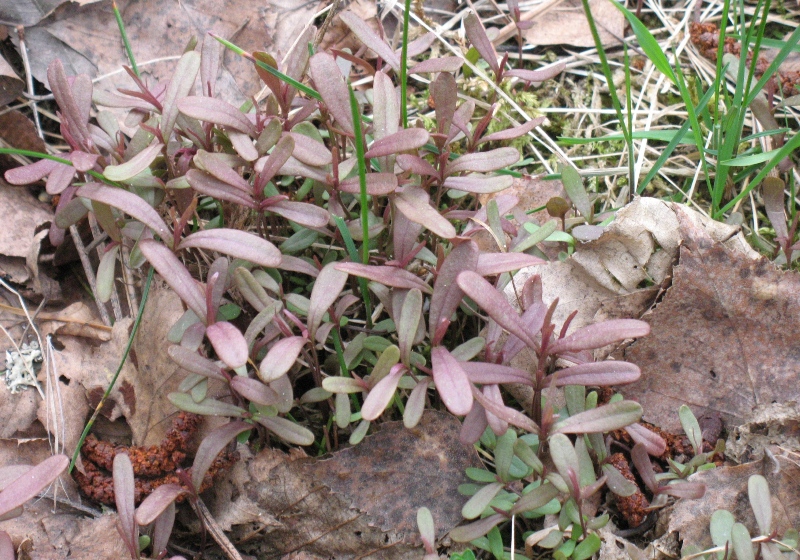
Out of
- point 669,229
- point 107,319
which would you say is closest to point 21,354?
point 107,319

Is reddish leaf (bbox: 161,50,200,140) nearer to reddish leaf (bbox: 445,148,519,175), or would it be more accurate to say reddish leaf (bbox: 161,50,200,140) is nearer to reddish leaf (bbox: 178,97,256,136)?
reddish leaf (bbox: 178,97,256,136)

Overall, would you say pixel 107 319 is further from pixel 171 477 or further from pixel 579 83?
pixel 579 83

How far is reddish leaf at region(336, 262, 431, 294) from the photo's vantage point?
5.41 feet

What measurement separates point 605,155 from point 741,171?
0.48m

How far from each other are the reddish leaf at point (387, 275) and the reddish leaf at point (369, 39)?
2.36 ft

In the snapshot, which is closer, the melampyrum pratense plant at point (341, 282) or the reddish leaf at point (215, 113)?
the melampyrum pratense plant at point (341, 282)

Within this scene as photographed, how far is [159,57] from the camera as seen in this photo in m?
2.82

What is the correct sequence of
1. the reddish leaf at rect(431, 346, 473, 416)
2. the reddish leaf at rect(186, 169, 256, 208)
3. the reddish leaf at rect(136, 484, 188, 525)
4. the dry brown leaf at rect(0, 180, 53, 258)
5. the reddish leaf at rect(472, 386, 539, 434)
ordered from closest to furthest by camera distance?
the reddish leaf at rect(431, 346, 473, 416) < the reddish leaf at rect(472, 386, 539, 434) < the reddish leaf at rect(136, 484, 188, 525) < the reddish leaf at rect(186, 169, 256, 208) < the dry brown leaf at rect(0, 180, 53, 258)

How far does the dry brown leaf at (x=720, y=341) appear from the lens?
81.0 inches

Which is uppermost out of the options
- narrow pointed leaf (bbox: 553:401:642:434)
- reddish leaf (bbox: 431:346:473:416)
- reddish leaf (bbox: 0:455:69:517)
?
reddish leaf (bbox: 431:346:473:416)

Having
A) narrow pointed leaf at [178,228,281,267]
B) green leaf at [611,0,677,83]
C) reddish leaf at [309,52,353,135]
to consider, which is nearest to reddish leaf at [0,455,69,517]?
narrow pointed leaf at [178,228,281,267]

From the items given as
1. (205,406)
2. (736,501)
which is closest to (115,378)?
(205,406)

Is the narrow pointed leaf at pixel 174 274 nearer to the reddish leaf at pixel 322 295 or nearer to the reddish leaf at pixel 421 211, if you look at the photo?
the reddish leaf at pixel 322 295

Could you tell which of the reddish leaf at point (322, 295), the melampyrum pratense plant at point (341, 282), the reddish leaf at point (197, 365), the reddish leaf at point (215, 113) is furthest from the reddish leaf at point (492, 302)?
the reddish leaf at point (215, 113)
